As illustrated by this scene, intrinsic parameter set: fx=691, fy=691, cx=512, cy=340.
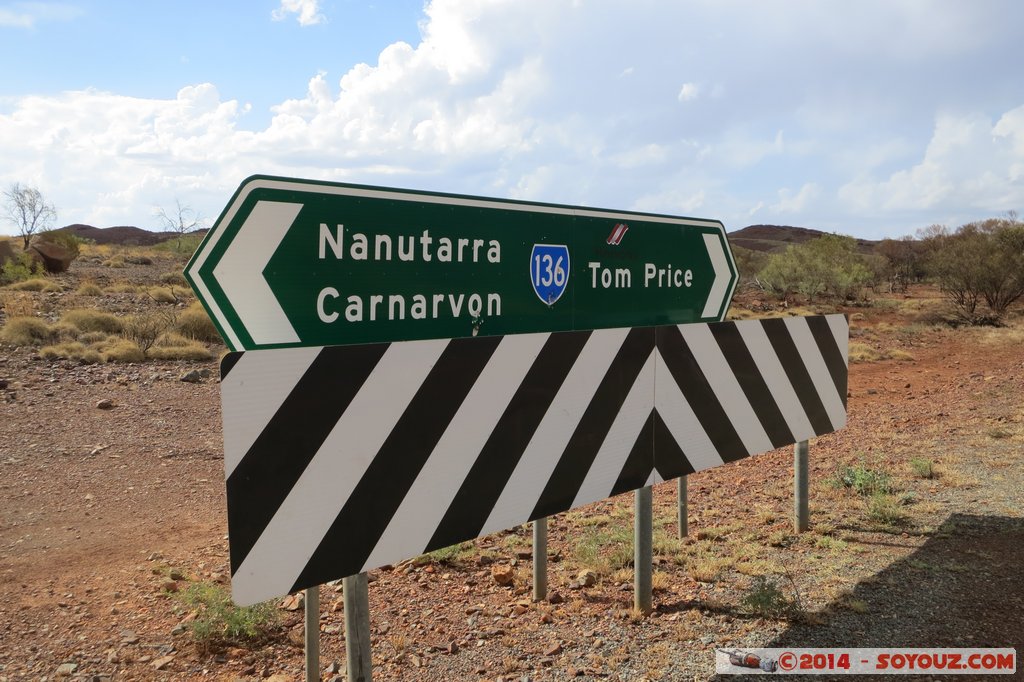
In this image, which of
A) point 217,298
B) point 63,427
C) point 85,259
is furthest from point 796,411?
point 85,259

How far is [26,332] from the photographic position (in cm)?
1553

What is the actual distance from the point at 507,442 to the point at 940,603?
7.59ft

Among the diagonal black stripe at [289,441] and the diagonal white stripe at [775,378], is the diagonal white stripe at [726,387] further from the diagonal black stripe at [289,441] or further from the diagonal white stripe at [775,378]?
the diagonal black stripe at [289,441]

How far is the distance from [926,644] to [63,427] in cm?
1024

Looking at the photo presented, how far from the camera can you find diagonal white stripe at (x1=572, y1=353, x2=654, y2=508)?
308 centimetres

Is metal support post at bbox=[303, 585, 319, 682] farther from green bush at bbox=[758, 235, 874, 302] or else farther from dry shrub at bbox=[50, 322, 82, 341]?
green bush at bbox=[758, 235, 874, 302]

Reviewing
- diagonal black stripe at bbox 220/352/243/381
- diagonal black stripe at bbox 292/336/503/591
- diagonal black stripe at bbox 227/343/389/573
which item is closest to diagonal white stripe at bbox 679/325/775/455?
diagonal black stripe at bbox 292/336/503/591

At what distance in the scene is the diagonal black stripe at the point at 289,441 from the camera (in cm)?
201

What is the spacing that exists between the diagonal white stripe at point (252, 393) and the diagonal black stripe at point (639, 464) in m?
1.68

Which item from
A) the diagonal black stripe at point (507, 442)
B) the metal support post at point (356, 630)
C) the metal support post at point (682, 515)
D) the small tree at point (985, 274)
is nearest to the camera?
the metal support post at point (356, 630)

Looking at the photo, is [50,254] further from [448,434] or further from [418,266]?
[448,434]

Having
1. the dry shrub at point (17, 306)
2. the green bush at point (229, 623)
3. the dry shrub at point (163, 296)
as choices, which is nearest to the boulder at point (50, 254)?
the dry shrub at point (163, 296)

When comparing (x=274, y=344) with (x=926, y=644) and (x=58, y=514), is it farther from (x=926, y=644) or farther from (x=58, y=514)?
(x=58, y=514)

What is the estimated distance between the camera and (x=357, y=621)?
7.67 ft
